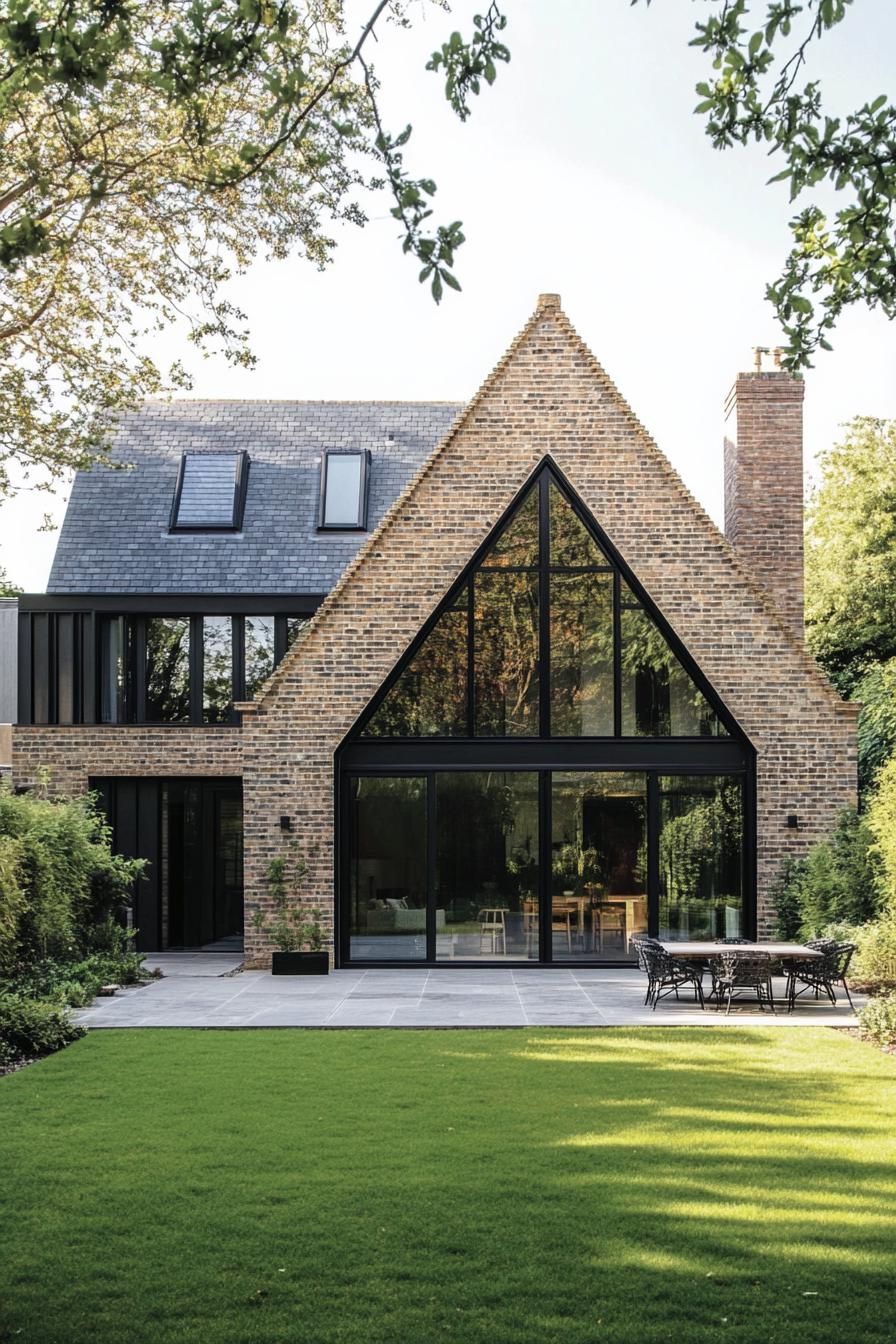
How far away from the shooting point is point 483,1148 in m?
8.48

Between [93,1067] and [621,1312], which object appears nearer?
[621,1312]

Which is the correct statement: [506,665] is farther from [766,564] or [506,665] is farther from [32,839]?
[32,839]

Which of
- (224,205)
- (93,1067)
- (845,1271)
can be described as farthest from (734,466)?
(845,1271)

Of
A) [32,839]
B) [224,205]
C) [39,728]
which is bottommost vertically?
[32,839]

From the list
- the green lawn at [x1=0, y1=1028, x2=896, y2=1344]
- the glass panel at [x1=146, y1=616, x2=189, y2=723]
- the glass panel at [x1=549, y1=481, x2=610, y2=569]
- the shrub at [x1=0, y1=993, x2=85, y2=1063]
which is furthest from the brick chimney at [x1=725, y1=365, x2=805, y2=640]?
the shrub at [x1=0, y1=993, x2=85, y2=1063]

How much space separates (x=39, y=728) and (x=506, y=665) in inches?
317

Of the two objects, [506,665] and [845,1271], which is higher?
[506,665]

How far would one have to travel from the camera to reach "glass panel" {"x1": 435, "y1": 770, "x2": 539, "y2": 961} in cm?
1788

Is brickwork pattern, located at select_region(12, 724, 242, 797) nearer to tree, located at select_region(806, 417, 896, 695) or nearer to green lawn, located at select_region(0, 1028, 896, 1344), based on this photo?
green lawn, located at select_region(0, 1028, 896, 1344)

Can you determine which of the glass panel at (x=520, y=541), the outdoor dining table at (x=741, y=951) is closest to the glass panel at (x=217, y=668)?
the glass panel at (x=520, y=541)

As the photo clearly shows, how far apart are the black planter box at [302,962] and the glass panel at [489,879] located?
1553 mm

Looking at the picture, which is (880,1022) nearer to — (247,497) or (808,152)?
(808,152)

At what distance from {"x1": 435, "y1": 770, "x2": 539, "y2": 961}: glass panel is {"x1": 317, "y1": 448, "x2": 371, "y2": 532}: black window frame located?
6.52 m

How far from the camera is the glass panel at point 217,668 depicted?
21.7m
